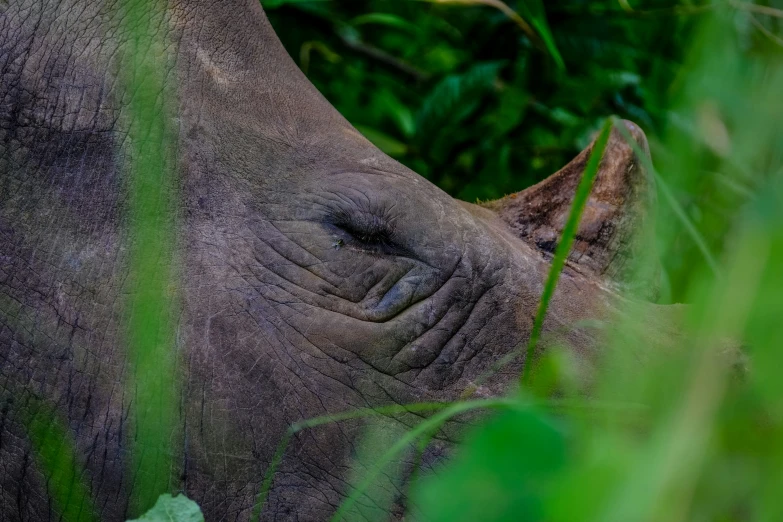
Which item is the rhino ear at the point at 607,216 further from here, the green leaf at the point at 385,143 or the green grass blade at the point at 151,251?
the green leaf at the point at 385,143

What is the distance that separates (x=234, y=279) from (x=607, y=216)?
2.78ft

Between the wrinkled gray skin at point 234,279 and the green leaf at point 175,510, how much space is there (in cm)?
31

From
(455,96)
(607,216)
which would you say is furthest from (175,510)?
(455,96)

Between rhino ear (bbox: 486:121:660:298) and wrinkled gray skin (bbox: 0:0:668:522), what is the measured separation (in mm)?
94

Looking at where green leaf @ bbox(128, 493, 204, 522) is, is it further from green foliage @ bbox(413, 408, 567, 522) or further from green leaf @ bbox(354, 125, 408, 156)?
green leaf @ bbox(354, 125, 408, 156)

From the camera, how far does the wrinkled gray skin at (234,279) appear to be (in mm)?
1464

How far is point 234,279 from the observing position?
1.55 m

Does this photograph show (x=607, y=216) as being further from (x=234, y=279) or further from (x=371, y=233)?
(x=234, y=279)

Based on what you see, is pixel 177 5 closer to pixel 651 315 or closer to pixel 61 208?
pixel 61 208

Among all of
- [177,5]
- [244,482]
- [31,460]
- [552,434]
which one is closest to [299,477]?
[244,482]

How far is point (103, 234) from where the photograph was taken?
1553mm

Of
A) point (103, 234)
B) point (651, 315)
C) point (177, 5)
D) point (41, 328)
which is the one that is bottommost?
point (41, 328)

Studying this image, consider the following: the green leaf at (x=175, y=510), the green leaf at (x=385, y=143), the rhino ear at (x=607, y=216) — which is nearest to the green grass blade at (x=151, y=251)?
the green leaf at (x=175, y=510)

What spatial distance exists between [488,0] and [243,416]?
1.83 meters
